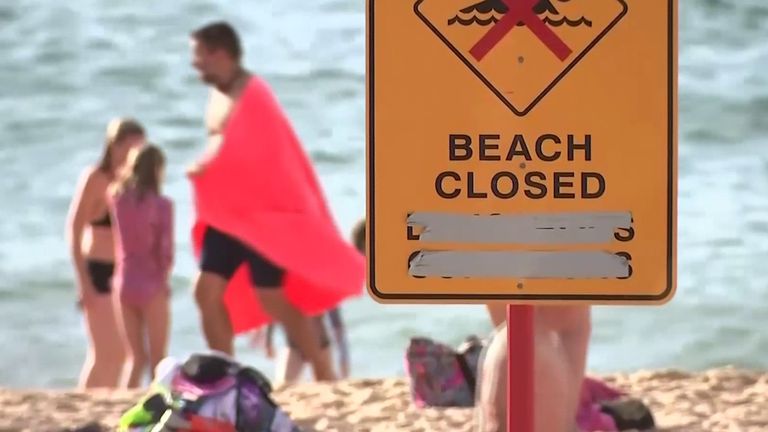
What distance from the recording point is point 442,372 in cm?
601

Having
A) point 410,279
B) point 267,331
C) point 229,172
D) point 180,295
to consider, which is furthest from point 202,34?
point 410,279

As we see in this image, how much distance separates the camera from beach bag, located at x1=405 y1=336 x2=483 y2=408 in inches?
235

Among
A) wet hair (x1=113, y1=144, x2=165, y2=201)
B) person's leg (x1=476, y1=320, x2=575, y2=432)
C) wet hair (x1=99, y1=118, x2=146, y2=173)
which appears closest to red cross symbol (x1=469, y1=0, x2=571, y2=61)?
person's leg (x1=476, y1=320, x2=575, y2=432)

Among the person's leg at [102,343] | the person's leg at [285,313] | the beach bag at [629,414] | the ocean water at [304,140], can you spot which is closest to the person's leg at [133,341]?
the person's leg at [102,343]

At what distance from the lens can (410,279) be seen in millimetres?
2518

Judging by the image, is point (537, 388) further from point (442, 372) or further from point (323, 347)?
point (323, 347)

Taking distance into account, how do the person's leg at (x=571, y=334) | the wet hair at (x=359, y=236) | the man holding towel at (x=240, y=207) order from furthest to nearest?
the wet hair at (x=359, y=236)
the man holding towel at (x=240, y=207)
the person's leg at (x=571, y=334)

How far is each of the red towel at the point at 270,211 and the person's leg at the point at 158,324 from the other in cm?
28

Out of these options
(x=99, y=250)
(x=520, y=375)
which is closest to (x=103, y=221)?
(x=99, y=250)

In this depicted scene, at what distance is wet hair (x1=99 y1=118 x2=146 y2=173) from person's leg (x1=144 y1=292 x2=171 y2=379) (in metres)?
0.69

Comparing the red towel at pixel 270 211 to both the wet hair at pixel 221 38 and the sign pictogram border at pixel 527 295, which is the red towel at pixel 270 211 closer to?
the wet hair at pixel 221 38

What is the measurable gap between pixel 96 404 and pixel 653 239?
13.7 feet

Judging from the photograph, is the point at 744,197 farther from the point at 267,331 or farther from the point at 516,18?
the point at 516,18

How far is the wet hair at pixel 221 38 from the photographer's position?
25.2 feet
